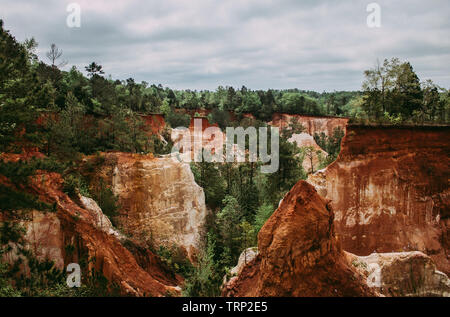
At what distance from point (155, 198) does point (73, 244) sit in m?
9.99

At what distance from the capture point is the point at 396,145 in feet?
55.7

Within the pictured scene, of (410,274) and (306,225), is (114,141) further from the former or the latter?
(410,274)

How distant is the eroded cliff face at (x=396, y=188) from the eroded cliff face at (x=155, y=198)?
36.5 feet

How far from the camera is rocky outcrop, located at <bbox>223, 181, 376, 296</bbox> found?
30.5ft

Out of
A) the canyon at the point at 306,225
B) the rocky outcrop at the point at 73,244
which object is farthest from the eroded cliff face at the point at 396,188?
the rocky outcrop at the point at 73,244

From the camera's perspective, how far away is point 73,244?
12688 millimetres

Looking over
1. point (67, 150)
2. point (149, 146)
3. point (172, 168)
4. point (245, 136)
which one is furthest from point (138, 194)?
point (245, 136)

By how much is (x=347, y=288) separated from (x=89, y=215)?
11.7 m

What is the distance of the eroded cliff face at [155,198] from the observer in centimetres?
2173

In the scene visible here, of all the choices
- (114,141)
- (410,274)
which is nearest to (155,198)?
(114,141)

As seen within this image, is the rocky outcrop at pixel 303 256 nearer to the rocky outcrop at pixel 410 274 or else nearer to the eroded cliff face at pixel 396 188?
the rocky outcrop at pixel 410 274

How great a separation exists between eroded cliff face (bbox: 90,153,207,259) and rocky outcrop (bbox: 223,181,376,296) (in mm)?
13829
